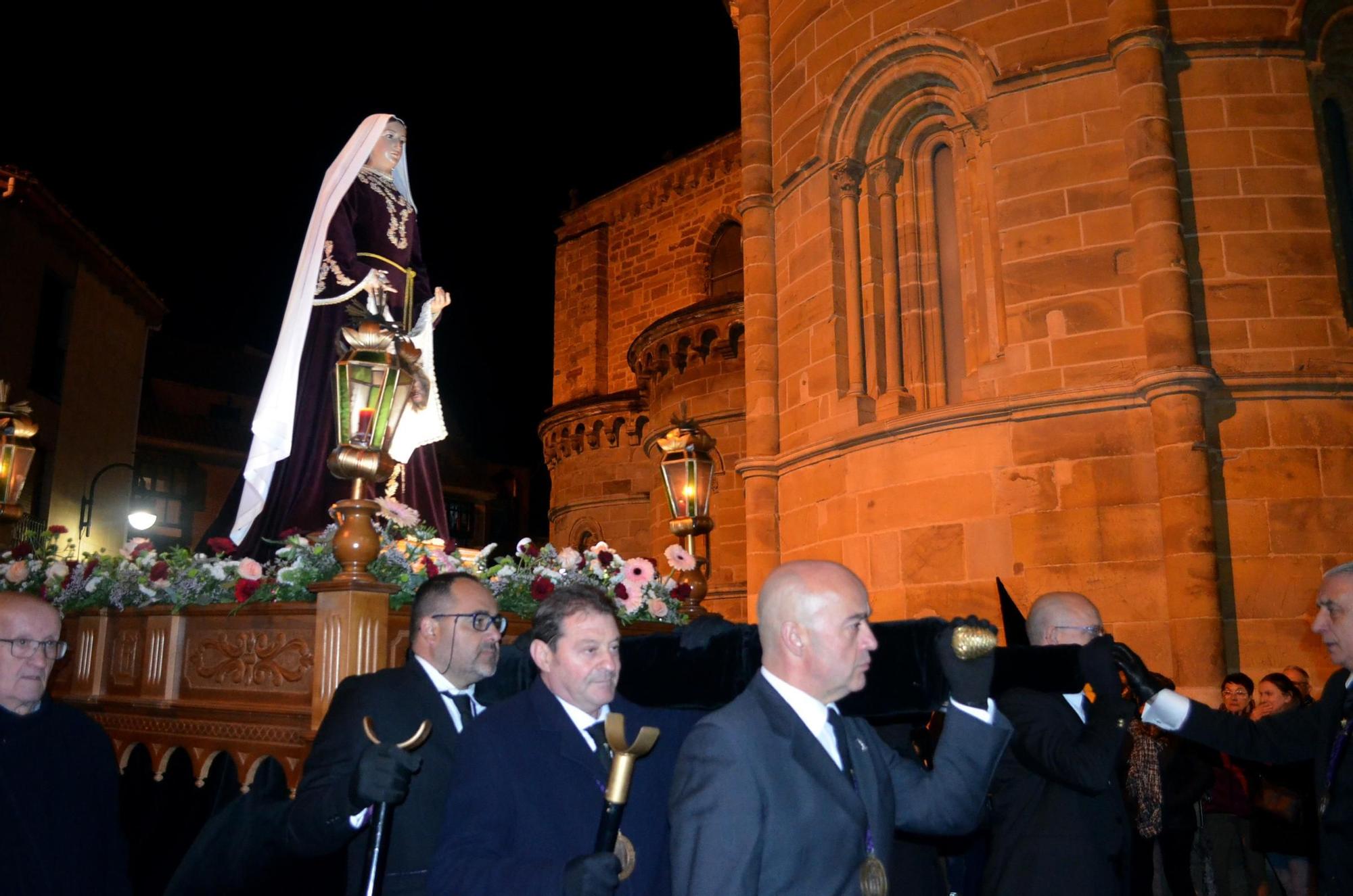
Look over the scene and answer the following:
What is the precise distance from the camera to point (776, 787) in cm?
262

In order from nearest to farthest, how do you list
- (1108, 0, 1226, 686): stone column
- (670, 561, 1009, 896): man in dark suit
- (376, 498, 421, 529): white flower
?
(670, 561, 1009, 896): man in dark suit, (376, 498, 421, 529): white flower, (1108, 0, 1226, 686): stone column

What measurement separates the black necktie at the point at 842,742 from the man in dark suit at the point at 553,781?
63 centimetres

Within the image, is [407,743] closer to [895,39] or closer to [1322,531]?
[1322,531]

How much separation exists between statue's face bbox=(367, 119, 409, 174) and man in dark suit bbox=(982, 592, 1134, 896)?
4966 mm

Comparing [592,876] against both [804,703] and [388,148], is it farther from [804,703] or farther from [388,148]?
[388,148]

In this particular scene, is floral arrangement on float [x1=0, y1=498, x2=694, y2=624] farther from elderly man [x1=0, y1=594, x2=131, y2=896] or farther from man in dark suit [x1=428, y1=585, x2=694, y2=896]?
man in dark suit [x1=428, y1=585, x2=694, y2=896]

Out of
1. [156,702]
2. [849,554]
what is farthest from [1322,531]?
[156,702]

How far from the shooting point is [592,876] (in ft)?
8.39

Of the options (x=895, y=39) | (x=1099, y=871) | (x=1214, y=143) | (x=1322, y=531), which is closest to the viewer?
(x=1099, y=871)

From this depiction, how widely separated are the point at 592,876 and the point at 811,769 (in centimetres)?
60

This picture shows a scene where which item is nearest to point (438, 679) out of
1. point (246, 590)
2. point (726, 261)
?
point (246, 590)

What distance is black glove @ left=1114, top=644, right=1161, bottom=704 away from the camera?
371 cm

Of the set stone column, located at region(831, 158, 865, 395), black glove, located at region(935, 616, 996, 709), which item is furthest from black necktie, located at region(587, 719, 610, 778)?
stone column, located at region(831, 158, 865, 395)

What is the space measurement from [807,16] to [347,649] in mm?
9994
